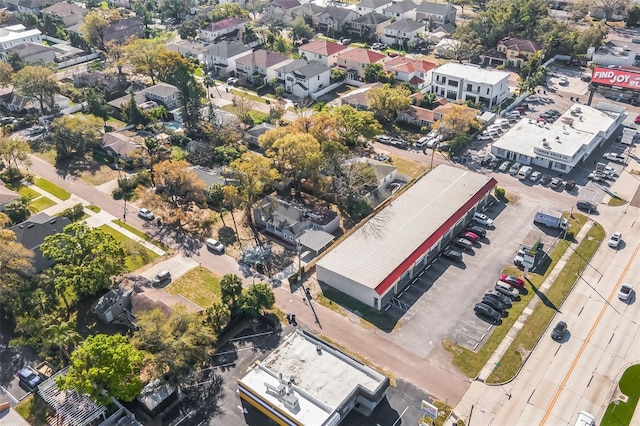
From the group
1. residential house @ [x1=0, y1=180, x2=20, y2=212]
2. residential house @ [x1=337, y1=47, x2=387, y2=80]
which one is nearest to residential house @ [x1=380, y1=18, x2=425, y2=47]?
residential house @ [x1=337, y1=47, x2=387, y2=80]

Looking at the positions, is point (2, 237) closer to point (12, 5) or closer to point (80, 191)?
point (80, 191)

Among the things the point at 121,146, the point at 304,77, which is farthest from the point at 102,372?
the point at 304,77

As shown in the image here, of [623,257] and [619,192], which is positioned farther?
[619,192]

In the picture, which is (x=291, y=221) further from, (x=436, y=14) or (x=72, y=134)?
(x=436, y=14)

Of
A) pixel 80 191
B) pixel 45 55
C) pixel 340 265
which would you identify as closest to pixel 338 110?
pixel 340 265

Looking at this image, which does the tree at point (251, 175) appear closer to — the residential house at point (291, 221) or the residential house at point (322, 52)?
the residential house at point (291, 221)

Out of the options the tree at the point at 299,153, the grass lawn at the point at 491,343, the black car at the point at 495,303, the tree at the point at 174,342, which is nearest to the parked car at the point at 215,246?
the tree at the point at 299,153
